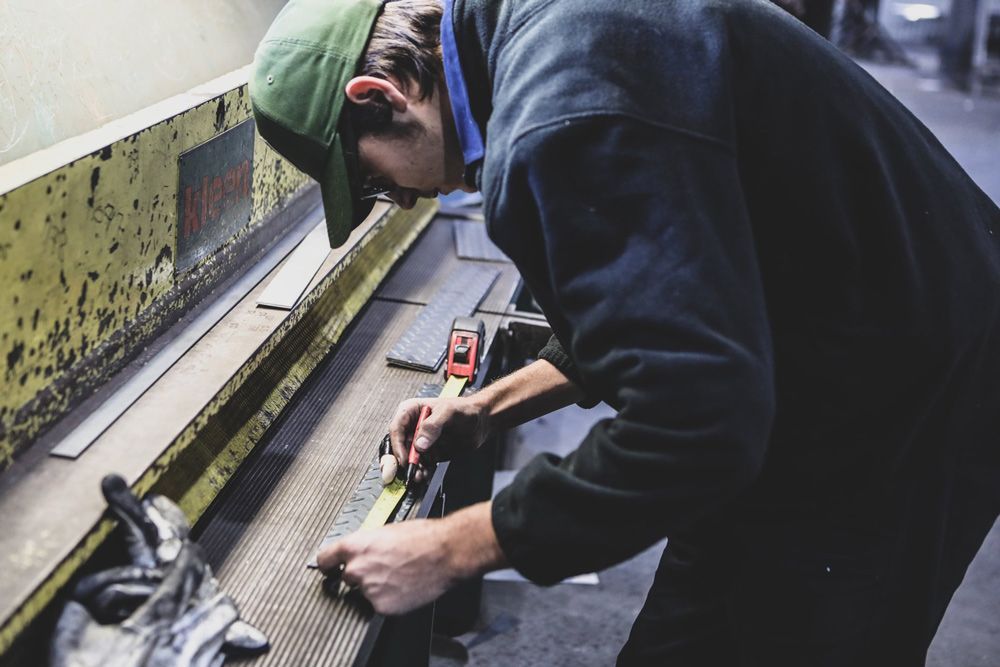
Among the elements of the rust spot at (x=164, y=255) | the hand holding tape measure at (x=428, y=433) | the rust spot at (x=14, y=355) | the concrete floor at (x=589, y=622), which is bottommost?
the concrete floor at (x=589, y=622)

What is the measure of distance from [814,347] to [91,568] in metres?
0.87

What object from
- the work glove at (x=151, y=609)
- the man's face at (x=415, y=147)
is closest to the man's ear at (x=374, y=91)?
the man's face at (x=415, y=147)

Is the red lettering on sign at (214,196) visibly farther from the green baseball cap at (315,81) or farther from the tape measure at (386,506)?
the tape measure at (386,506)

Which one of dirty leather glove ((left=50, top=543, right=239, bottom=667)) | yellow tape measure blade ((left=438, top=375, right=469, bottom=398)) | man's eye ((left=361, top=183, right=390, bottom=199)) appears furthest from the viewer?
yellow tape measure blade ((left=438, top=375, right=469, bottom=398))

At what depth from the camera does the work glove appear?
3.14 feet

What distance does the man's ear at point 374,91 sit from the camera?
106 centimetres

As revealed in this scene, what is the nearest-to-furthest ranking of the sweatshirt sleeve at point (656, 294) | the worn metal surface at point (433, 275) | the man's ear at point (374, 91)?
1. the sweatshirt sleeve at point (656, 294)
2. the man's ear at point (374, 91)
3. the worn metal surface at point (433, 275)

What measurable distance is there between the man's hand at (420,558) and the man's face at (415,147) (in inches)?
16.4

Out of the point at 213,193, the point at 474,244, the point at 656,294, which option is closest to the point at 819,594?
the point at 656,294

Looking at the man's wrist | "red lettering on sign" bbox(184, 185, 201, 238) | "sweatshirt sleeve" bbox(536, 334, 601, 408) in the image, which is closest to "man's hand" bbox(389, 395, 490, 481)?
"sweatshirt sleeve" bbox(536, 334, 601, 408)

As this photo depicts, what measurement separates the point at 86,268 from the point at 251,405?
38 cm

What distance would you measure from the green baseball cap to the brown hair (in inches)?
0.5

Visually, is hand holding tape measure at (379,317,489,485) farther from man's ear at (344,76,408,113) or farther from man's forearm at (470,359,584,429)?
man's ear at (344,76,408,113)

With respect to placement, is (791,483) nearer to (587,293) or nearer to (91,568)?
(587,293)
